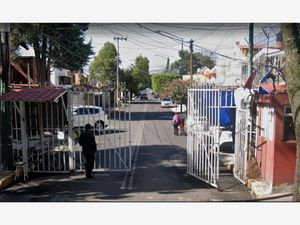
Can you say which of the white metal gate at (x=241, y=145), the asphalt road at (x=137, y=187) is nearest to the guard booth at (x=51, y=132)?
the asphalt road at (x=137, y=187)

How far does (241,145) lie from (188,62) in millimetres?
2707

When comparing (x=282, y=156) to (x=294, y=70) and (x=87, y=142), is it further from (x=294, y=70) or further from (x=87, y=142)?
(x=87, y=142)

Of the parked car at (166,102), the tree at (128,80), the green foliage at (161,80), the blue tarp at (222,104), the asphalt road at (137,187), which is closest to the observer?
the asphalt road at (137,187)

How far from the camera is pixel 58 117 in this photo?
847cm

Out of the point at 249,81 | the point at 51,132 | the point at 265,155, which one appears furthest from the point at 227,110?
the point at 51,132

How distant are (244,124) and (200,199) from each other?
2.32 m

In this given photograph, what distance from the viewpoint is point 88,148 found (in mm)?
7852

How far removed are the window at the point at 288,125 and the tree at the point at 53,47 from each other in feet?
17.3

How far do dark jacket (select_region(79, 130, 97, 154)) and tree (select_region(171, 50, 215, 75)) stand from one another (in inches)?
111

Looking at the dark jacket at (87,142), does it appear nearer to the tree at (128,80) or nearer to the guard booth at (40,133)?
the guard booth at (40,133)

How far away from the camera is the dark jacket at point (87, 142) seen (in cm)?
784

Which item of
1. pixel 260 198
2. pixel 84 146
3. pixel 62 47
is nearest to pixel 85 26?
pixel 84 146

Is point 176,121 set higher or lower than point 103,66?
lower

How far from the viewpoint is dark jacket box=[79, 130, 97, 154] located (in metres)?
7.84
